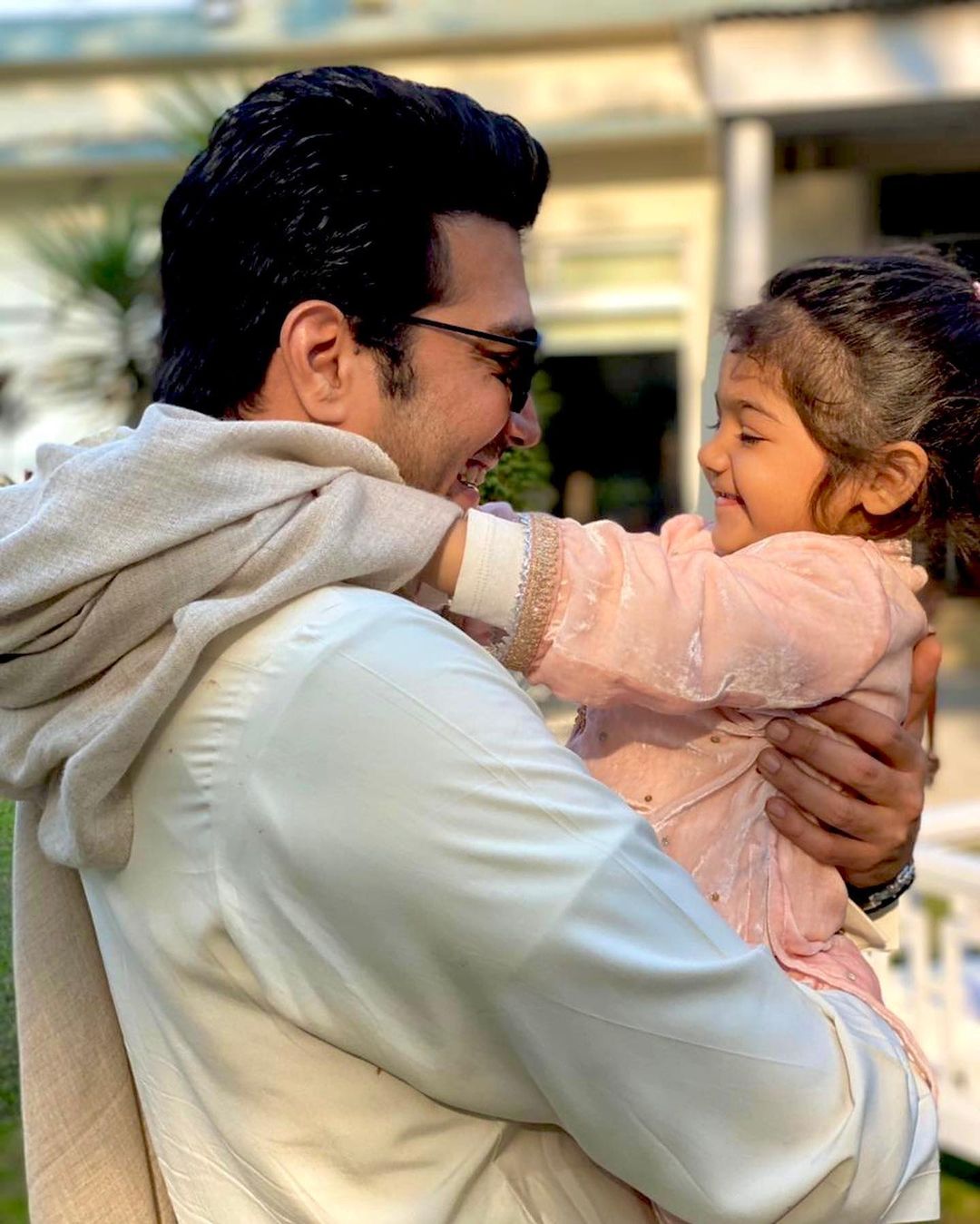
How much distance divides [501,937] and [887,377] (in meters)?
A: 1.07

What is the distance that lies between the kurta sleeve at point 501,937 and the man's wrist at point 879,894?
698 mm

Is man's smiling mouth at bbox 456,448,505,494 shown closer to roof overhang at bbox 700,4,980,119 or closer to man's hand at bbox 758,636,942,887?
man's hand at bbox 758,636,942,887

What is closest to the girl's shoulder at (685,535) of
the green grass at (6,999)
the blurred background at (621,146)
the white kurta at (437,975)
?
the white kurta at (437,975)

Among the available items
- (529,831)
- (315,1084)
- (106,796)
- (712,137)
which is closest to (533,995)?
(529,831)

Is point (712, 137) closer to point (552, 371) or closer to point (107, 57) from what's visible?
point (552, 371)

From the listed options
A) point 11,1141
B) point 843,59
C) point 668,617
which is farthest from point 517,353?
point 843,59

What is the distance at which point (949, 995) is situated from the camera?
171 inches

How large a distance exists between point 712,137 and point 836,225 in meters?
1.14

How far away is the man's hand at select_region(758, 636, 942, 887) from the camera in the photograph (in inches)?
75.6

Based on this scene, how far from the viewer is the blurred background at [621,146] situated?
32.6 ft

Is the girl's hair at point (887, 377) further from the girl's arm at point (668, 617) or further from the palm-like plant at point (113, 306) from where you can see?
the palm-like plant at point (113, 306)

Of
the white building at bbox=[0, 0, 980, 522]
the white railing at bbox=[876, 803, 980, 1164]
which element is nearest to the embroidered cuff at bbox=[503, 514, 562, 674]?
the white railing at bbox=[876, 803, 980, 1164]

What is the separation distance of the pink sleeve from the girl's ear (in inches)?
5.0

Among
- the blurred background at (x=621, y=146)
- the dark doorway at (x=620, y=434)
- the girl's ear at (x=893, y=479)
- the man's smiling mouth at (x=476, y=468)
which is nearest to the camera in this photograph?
the man's smiling mouth at (x=476, y=468)
